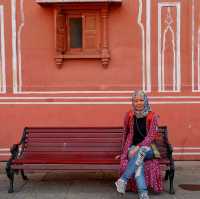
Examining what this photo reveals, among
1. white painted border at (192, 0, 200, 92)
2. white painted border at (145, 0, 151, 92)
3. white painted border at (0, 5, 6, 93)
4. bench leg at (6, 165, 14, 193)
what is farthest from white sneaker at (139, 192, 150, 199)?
white painted border at (0, 5, 6, 93)

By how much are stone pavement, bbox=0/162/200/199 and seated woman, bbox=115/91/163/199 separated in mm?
285

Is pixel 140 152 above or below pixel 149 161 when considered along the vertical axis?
above

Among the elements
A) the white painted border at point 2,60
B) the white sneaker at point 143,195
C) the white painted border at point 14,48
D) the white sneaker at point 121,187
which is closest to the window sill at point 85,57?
the white painted border at point 14,48

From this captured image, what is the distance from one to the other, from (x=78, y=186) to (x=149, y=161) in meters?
1.22

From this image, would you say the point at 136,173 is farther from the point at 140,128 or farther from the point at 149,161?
the point at 140,128

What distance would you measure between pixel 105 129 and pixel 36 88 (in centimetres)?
170

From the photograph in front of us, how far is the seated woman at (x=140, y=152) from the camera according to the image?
20.0 feet

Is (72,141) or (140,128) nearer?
(140,128)

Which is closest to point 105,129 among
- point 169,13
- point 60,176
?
point 60,176

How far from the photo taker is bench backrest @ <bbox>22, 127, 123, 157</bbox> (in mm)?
7086

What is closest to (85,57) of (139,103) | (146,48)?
(146,48)

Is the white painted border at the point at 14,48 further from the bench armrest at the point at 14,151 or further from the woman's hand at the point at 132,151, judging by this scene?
the woman's hand at the point at 132,151

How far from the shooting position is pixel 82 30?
27.1ft

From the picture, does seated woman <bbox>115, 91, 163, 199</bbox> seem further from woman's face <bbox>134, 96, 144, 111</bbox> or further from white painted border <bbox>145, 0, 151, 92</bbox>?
white painted border <bbox>145, 0, 151, 92</bbox>
